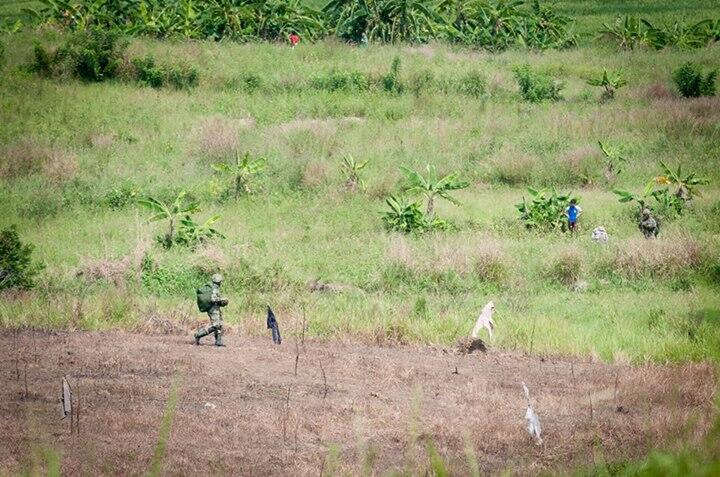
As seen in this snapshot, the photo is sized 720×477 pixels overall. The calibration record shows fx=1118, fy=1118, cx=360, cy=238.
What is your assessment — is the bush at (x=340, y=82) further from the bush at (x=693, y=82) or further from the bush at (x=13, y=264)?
the bush at (x=13, y=264)

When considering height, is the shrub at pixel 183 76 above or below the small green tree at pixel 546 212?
below

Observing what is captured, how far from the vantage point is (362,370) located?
10.0 metres

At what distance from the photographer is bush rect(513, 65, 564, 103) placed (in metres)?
24.6

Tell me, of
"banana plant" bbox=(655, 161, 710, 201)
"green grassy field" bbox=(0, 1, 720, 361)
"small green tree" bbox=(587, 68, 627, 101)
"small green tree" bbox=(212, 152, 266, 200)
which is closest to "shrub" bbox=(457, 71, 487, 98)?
"green grassy field" bbox=(0, 1, 720, 361)

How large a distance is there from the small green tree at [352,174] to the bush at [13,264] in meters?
6.97

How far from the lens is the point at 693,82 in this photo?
81.4ft

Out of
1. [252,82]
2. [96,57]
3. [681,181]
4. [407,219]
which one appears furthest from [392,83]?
[407,219]

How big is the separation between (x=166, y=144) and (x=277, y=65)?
17.4ft

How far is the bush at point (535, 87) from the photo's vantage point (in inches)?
968

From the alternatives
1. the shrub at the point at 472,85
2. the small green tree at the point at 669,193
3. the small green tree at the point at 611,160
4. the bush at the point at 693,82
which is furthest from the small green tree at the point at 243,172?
the bush at the point at 693,82

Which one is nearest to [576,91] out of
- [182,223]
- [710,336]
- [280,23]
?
[280,23]

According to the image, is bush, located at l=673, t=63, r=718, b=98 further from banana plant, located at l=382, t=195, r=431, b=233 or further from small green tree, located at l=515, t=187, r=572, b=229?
banana plant, located at l=382, t=195, r=431, b=233

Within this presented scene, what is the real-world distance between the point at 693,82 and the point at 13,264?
16.7 m

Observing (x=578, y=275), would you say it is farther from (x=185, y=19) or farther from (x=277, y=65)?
(x=185, y=19)
